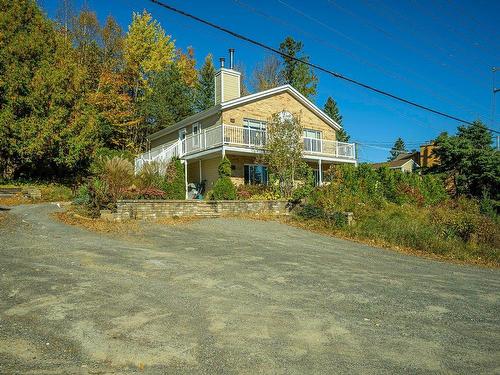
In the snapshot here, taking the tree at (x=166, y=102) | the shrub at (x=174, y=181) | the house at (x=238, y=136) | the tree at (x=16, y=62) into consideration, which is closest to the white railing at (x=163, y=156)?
the house at (x=238, y=136)

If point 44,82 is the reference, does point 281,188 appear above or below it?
below

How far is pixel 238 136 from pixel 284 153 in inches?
165

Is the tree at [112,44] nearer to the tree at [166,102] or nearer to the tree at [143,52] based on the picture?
the tree at [143,52]

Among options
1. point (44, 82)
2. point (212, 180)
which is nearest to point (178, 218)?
point (212, 180)

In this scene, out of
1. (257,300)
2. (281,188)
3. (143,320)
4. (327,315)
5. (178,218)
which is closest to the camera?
(143,320)

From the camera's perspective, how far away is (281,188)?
58.5ft

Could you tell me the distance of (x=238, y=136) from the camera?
2097cm

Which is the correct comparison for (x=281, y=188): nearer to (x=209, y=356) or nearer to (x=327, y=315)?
(x=327, y=315)

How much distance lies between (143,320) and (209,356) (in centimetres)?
122

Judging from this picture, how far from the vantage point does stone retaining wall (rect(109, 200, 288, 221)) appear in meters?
12.9

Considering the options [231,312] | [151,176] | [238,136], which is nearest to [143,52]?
[238,136]

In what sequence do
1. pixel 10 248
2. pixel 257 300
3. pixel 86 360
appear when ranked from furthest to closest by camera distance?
pixel 10 248, pixel 257 300, pixel 86 360

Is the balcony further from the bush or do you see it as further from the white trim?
the bush

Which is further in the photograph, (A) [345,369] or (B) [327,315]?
(B) [327,315]
